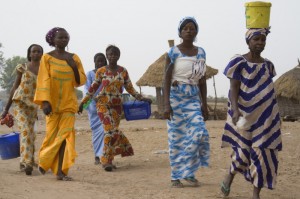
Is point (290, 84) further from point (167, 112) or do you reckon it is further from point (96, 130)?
point (167, 112)

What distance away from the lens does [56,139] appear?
6.75m

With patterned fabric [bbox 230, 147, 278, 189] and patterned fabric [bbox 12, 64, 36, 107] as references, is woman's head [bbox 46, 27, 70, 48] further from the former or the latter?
patterned fabric [bbox 230, 147, 278, 189]

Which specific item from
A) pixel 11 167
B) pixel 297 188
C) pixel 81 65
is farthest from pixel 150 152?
pixel 297 188

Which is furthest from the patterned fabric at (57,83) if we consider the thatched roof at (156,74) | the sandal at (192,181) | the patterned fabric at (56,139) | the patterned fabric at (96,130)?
the thatched roof at (156,74)

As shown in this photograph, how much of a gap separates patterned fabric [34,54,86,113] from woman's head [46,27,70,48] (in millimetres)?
210

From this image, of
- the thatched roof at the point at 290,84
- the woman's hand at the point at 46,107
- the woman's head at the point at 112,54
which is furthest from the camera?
the thatched roof at the point at 290,84

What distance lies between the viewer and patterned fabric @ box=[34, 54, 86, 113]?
21.8 feet

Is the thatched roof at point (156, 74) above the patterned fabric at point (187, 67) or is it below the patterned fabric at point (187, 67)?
below

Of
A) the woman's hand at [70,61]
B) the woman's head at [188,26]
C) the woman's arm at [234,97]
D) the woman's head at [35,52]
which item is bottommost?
the woman's arm at [234,97]

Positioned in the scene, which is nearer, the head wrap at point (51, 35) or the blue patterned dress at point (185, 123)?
the blue patterned dress at point (185, 123)

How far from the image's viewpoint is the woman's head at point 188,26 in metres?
6.19

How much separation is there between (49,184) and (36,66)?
2.37m

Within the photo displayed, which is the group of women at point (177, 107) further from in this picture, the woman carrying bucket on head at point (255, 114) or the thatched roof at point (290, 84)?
the thatched roof at point (290, 84)

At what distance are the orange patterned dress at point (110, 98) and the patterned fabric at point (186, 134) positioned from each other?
1.88 meters
